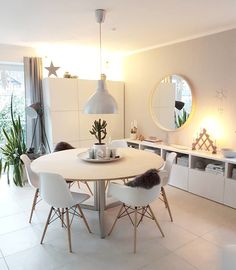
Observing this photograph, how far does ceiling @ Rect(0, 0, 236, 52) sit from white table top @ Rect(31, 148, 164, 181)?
5.54 feet

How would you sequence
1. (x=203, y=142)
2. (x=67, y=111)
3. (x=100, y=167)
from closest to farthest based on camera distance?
(x=100, y=167) → (x=203, y=142) → (x=67, y=111)

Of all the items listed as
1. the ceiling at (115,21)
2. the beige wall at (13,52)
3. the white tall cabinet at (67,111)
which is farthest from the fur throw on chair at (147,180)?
the beige wall at (13,52)

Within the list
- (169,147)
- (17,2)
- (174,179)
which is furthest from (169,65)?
(17,2)

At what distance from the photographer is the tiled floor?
221 cm

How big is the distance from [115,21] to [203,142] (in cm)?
217

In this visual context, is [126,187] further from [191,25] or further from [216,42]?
[216,42]

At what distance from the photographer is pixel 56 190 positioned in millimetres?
Answer: 2309

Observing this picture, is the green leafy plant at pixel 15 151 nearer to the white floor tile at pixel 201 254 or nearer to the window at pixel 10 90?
the window at pixel 10 90

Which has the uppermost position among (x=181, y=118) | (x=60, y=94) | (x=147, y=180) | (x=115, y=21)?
(x=115, y=21)

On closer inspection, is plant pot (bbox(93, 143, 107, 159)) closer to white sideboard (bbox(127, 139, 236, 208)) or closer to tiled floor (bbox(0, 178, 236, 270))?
tiled floor (bbox(0, 178, 236, 270))

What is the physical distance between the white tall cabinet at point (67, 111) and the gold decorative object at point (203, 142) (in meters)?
2.07

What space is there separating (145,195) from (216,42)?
8.32 ft

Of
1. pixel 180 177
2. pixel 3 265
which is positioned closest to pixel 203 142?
pixel 180 177

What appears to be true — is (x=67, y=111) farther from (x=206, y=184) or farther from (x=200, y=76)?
(x=206, y=184)
